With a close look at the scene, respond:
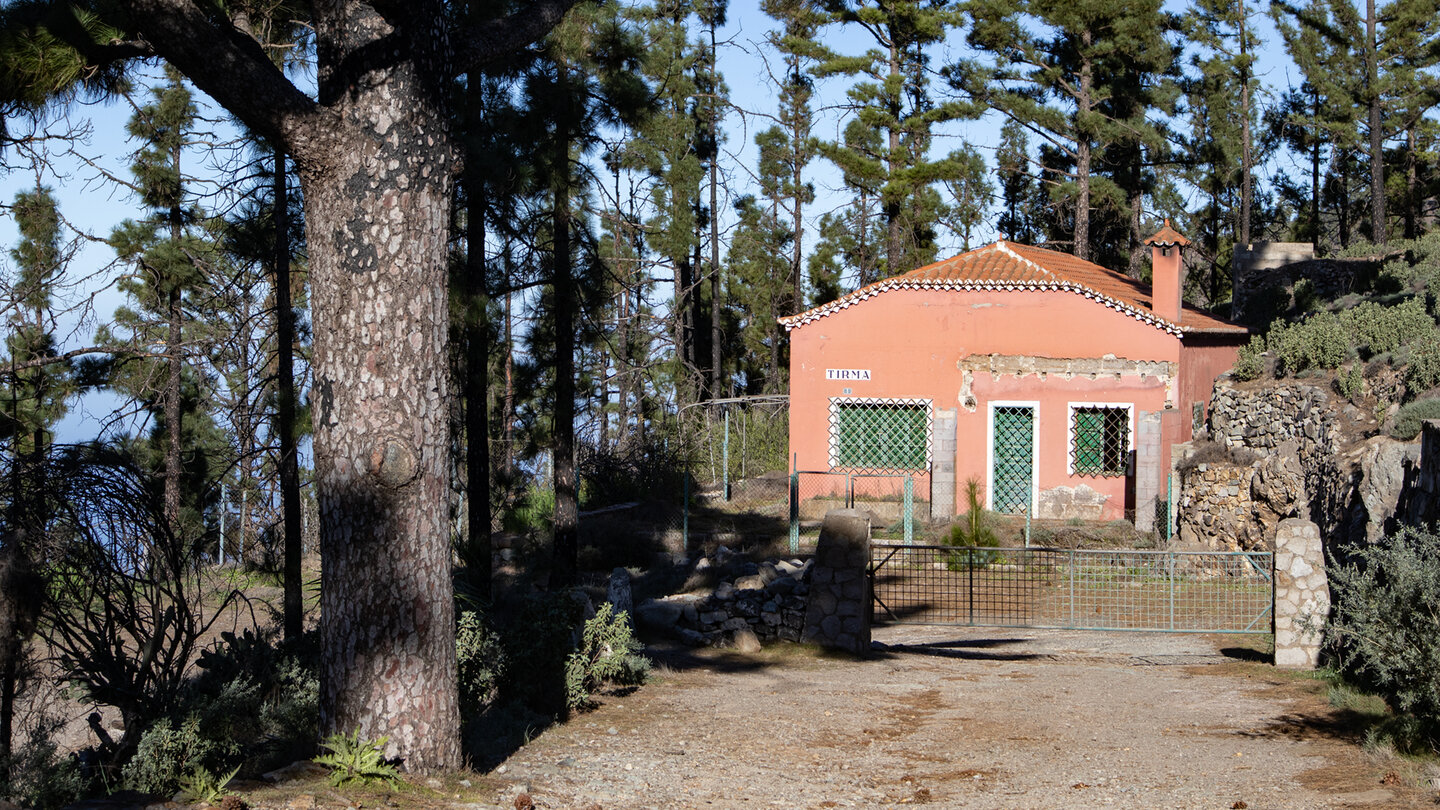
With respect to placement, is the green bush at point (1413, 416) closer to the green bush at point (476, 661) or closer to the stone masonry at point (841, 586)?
the stone masonry at point (841, 586)

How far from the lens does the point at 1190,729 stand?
7.99 m

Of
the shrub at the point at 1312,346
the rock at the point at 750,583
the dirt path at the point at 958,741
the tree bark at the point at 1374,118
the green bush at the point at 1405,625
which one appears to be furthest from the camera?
the tree bark at the point at 1374,118

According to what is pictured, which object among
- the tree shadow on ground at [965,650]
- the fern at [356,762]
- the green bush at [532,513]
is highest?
the green bush at [532,513]

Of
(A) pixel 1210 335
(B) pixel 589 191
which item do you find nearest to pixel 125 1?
(B) pixel 589 191

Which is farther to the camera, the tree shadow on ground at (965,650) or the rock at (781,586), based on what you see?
the rock at (781,586)

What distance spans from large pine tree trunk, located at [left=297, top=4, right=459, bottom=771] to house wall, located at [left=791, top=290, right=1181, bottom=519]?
1738 centimetres

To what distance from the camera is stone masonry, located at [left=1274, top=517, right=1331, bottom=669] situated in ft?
32.7

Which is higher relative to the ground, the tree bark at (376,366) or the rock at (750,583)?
the tree bark at (376,366)

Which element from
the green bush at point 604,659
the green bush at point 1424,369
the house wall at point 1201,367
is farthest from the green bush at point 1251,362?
the green bush at point 604,659

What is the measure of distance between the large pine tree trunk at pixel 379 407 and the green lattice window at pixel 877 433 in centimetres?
1739

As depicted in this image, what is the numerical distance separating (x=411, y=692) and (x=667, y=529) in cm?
1347

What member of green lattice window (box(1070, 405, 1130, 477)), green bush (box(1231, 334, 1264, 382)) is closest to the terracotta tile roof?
green bush (box(1231, 334, 1264, 382))

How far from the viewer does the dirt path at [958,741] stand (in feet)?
20.5

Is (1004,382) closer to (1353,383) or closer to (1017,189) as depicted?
(1353,383)
